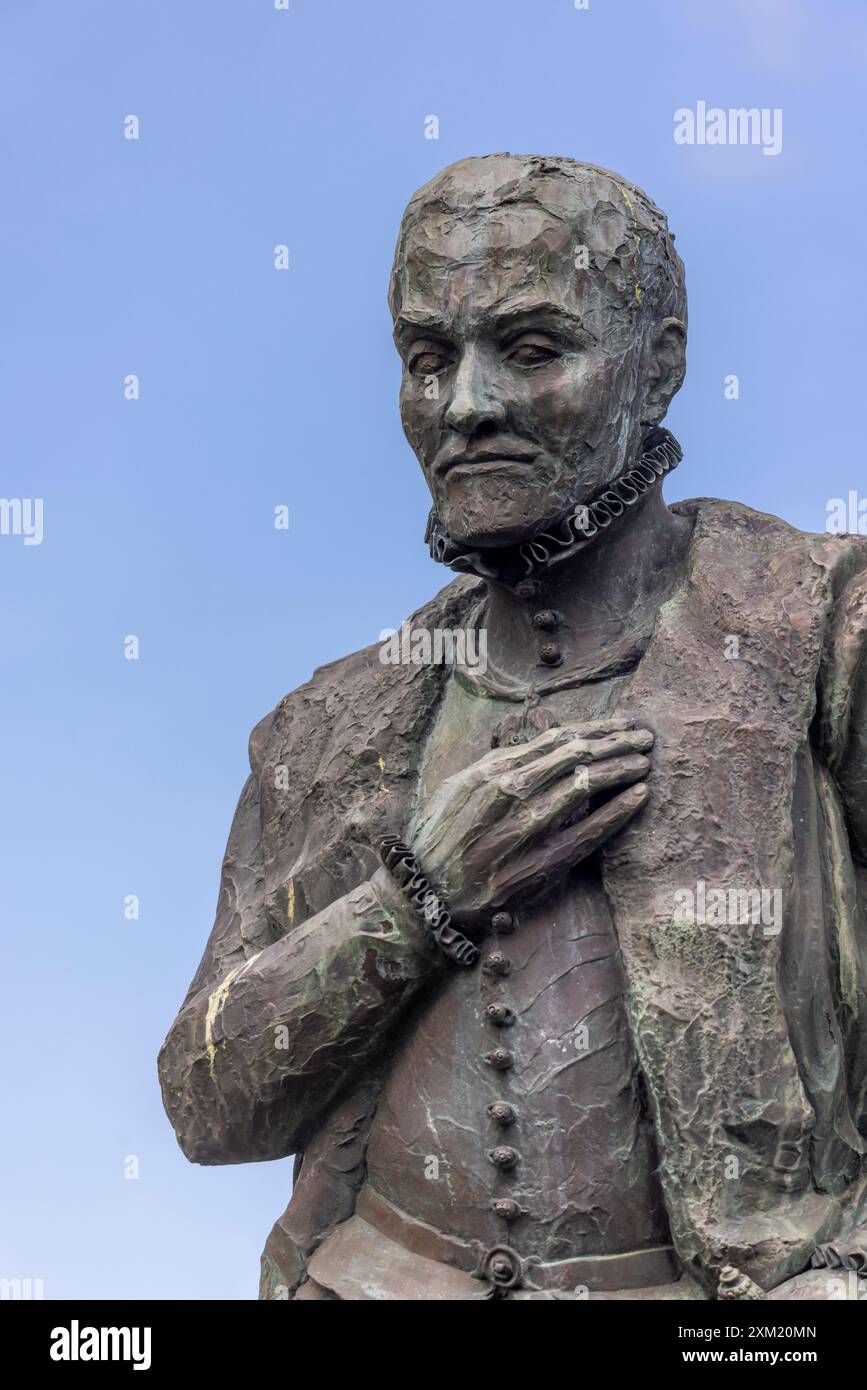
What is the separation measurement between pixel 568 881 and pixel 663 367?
76.2 inches

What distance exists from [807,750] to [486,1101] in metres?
1.58

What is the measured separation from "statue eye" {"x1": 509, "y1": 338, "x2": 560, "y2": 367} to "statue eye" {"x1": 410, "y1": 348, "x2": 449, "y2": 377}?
0.27 metres

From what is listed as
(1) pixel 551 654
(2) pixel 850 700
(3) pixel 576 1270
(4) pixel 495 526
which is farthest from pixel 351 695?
(3) pixel 576 1270

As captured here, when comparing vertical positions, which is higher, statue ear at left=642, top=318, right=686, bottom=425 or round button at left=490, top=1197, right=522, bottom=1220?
statue ear at left=642, top=318, right=686, bottom=425

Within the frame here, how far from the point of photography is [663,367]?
9156 millimetres

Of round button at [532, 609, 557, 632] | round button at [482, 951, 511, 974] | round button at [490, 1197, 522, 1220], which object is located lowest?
round button at [490, 1197, 522, 1220]

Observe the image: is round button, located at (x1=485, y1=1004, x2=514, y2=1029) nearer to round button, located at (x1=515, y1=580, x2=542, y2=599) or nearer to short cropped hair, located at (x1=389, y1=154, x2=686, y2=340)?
round button, located at (x1=515, y1=580, x2=542, y2=599)

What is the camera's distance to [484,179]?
8.91 meters

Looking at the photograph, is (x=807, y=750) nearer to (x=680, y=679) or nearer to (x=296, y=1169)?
(x=680, y=679)

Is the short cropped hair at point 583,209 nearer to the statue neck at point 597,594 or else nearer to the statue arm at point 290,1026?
the statue neck at point 597,594

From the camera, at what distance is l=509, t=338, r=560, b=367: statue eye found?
8.75 meters

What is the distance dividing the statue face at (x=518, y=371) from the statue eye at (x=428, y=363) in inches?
2.3

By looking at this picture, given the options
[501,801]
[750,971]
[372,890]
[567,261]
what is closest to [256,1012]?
[372,890]

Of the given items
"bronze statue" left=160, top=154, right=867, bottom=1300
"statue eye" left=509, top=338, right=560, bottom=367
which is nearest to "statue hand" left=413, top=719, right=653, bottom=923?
"bronze statue" left=160, top=154, right=867, bottom=1300
